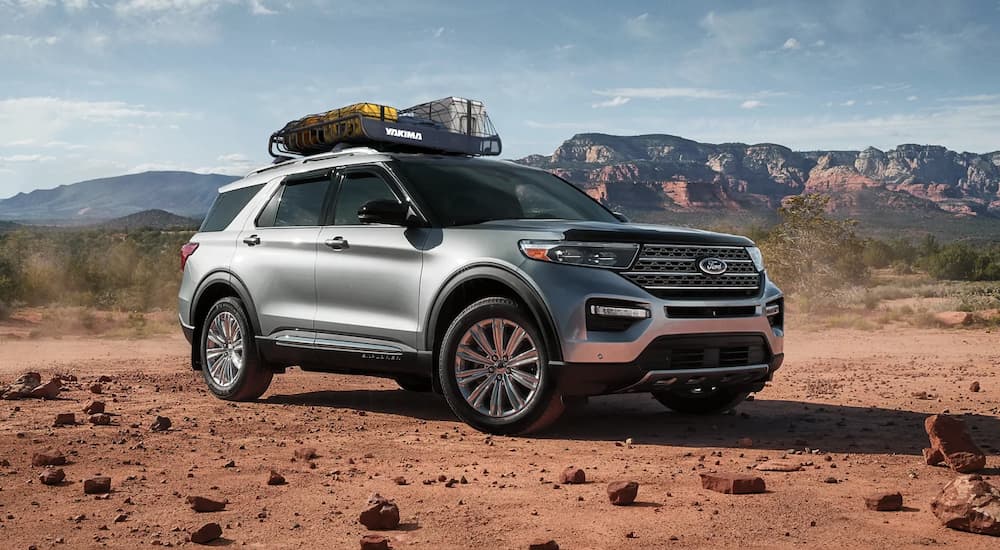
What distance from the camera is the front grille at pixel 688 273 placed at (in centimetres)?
639

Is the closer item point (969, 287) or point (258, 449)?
point (258, 449)

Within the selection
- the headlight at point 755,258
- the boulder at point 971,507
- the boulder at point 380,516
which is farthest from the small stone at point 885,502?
the headlight at point 755,258

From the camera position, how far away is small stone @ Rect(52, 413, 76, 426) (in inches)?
289

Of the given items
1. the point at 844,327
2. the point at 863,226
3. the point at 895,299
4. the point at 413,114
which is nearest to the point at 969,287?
the point at 895,299

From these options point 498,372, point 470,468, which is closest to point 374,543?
Result: point 470,468

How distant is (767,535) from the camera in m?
4.20

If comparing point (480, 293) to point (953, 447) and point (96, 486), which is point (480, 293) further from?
point (953, 447)

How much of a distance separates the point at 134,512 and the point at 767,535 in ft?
9.17

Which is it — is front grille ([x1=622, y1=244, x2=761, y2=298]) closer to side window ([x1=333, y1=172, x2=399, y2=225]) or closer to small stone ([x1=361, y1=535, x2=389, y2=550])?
side window ([x1=333, y1=172, x2=399, y2=225])

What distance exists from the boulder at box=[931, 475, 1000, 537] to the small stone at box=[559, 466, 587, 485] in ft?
5.50

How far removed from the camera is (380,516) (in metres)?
4.30

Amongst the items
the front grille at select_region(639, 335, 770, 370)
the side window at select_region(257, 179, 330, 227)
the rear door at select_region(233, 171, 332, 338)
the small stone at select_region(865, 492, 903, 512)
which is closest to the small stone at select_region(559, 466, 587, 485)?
the front grille at select_region(639, 335, 770, 370)

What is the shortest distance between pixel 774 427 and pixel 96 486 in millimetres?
4590

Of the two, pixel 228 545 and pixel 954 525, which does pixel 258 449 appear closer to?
pixel 228 545
